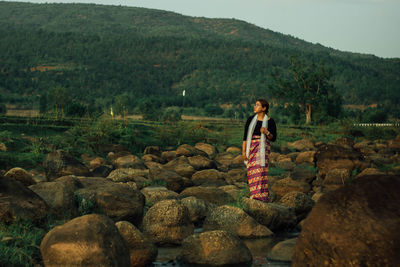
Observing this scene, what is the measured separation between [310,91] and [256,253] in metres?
38.5

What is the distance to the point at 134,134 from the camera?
20.9 m

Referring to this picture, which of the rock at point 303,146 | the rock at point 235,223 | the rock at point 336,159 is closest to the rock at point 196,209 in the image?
the rock at point 235,223

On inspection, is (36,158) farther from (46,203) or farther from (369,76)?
(369,76)

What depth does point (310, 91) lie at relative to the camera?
44.3m

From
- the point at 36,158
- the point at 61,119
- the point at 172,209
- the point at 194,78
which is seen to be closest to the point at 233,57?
the point at 194,78

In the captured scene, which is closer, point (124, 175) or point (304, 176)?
point (124, 175)

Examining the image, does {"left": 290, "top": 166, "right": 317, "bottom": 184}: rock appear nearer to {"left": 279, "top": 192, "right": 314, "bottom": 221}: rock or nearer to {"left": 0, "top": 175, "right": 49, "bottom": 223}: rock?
{"left": 279, "top": 192, "right": 314, "bottom": 221}: rock

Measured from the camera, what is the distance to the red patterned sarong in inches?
350

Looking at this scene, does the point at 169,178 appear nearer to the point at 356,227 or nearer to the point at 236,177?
the point at 236,177

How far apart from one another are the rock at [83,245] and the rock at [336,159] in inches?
355

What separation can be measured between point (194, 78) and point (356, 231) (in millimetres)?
95570

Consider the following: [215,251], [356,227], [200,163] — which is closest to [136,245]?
[215,251]

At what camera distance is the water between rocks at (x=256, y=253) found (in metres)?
6.50

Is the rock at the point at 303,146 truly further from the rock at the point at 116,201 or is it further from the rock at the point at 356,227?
the rock at the point at 356,227
